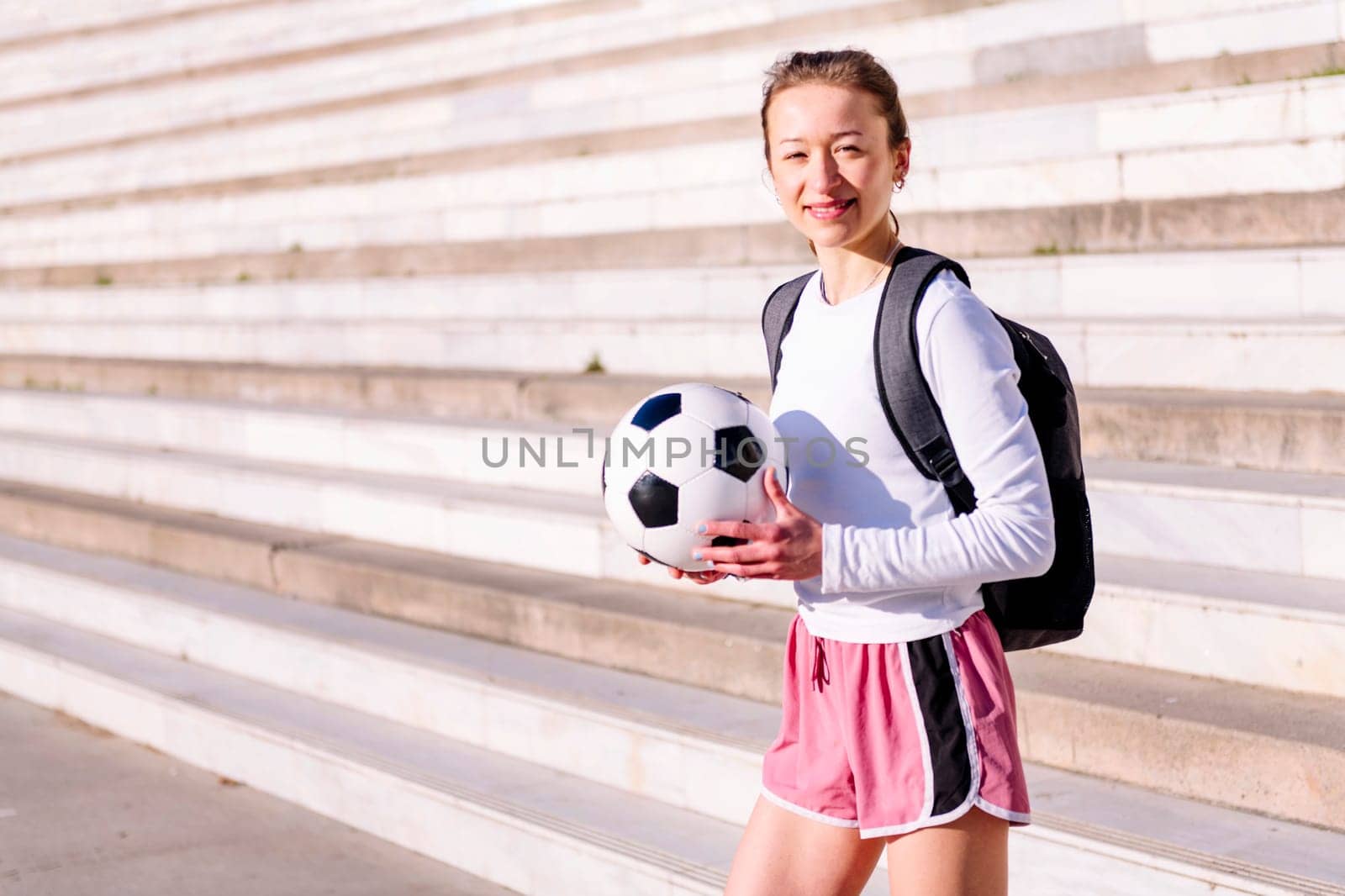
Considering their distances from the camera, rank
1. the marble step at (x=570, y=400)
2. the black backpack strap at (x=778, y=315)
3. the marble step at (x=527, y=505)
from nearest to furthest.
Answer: the black backpack strap at (x=778, y=315) < the marble step at (x=527, y=505) < the marble step at (x=570, y=400)

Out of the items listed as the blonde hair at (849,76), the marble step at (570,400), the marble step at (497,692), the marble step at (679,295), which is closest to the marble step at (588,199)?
the marble step at (679,295)

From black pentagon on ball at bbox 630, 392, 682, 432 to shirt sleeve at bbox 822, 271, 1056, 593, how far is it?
0.36m

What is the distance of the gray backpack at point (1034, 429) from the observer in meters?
2.18

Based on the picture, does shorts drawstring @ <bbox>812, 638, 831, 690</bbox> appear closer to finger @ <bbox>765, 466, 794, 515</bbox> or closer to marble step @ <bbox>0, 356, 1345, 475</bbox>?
finger @ <bbox>765, 466, 794, 515</bbox>

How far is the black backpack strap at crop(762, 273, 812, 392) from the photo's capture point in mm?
2471

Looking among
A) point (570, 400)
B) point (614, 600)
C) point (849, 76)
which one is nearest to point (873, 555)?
point (849, 76)

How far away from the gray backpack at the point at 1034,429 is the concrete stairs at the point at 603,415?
113 cm

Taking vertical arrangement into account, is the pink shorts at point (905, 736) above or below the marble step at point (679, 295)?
below

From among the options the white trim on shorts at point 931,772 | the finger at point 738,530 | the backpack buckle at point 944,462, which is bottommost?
the white trim on shorts at point 931,772

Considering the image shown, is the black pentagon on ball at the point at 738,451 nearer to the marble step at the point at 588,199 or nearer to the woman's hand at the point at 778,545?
the woman's hand at the point at 778,545

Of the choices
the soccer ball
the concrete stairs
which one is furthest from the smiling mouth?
the concrete stairs

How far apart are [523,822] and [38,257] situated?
9.40 m

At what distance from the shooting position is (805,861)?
235cm

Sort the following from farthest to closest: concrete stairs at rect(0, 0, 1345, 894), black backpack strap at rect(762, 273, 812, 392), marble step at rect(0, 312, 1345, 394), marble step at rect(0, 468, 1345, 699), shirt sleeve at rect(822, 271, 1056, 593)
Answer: marble step at rect(0, 312, 1345, 394) → concrete stairs at rect(0, 0, 1345, 894) → marble step at rect(0, 468, 1345, 699) → black backpack strap at rect(762, 273, 812, 392) → shirt sleeve at rect(822, 271, 1056, 593)
